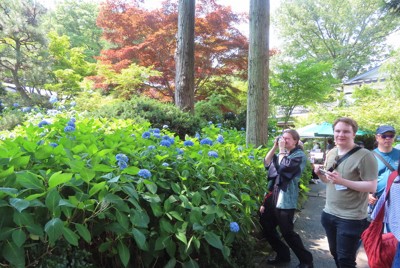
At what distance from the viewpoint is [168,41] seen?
10.9 meters

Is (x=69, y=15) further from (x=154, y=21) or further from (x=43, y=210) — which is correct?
(x=43, y=210)

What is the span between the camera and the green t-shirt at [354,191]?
2.33 meters

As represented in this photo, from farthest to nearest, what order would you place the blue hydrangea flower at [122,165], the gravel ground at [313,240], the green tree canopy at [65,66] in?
the green tree canopy at [65,66] < the gravel ground at [313,240] < the blue hydrangea flower at [122,165]

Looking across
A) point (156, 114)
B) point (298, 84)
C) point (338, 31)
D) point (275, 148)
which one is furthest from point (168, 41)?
point (338, 31)

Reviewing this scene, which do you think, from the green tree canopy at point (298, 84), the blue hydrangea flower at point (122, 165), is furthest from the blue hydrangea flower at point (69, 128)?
the green tree canopy at point (298, 84)

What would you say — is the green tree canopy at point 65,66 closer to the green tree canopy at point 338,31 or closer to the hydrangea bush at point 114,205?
the hydrangea bush at point 114,205

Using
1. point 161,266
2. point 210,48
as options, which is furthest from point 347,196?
point 210,48

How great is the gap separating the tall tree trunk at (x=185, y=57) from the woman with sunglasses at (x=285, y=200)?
4270 millimetres

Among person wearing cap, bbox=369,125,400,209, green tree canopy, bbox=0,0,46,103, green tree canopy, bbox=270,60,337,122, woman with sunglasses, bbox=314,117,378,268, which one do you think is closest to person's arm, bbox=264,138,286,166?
woman with sunglasses, bbox=314,117,378,268

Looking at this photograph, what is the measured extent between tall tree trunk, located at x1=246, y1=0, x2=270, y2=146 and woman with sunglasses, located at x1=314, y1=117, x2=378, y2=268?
2407 mm

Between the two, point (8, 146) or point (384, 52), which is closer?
point (8, 146)

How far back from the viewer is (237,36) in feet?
36.2

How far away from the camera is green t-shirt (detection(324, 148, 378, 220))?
2332 mm

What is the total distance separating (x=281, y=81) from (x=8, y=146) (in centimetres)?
1123
